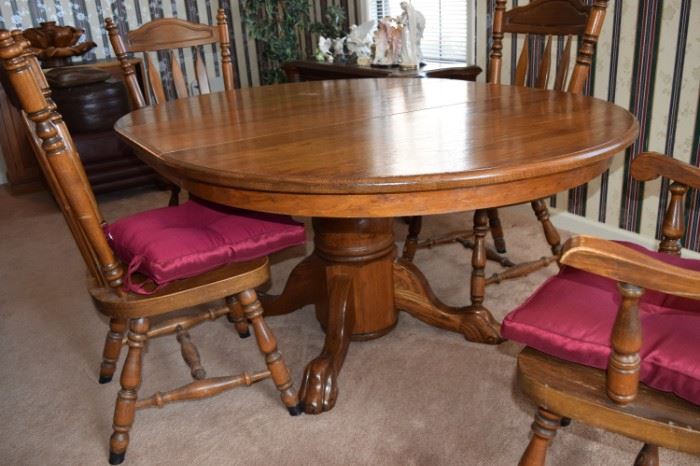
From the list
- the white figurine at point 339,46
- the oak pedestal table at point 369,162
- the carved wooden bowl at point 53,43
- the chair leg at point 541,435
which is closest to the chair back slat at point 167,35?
the oak pedestal table at point 369,162

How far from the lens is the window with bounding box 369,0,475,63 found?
343 cm

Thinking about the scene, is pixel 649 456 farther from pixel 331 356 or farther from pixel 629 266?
pixel 331 356

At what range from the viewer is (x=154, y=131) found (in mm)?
1619

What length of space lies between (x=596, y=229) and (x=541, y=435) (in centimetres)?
193

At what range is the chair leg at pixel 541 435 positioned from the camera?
1.04m

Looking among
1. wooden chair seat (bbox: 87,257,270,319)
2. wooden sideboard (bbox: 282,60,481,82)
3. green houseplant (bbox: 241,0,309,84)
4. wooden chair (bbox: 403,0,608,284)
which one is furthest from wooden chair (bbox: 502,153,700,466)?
green houseplant (bbox: 241,0,309,84)

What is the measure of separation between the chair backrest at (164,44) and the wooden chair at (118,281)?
0.75m

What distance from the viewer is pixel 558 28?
6.62 feet

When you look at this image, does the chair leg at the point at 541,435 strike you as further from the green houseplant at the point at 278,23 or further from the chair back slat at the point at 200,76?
the green houseplant at the point at 278,23

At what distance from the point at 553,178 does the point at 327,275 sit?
91cm

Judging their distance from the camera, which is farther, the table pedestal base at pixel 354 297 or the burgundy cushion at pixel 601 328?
the table pedestal base at pixel 354 297

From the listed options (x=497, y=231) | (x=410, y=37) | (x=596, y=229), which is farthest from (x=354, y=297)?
(x=410, y=37)

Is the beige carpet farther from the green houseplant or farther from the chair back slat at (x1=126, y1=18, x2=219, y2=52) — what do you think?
the green houseplant

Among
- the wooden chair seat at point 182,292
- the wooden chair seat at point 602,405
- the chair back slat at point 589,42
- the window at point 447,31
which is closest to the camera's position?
the wooden chair seat at point 602,405
